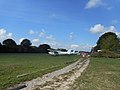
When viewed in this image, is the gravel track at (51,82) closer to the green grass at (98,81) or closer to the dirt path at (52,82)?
the dirt path at (52,82)

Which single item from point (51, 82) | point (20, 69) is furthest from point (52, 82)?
A: point (20, 69)

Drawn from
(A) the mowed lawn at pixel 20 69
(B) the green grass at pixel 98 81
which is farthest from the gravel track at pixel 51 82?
(A) the mowed lawn at pixel 20 69

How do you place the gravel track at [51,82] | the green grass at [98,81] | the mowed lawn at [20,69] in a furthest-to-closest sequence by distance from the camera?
the mowed lawn at [20,69] → the green grass at [98,81] → the gravel track at [51,82]

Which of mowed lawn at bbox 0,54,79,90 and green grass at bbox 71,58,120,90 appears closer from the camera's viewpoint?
green grass at bbox 71,58,120,90

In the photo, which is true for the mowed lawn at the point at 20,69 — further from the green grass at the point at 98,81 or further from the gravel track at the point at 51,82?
the green grass at the point at 98,81

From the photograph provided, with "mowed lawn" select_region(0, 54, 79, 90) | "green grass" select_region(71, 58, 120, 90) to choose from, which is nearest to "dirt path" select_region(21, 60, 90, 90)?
"green grass" select_region(71, 58, 120, 90)

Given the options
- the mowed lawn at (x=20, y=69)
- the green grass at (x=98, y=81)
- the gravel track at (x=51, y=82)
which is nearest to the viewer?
the gravel track at (x=51, y=82)

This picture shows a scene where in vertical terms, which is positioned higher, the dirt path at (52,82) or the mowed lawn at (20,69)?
the mowed lawn at (20,69)

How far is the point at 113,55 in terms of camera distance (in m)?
99.9

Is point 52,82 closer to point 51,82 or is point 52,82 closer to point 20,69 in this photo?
point 51,82

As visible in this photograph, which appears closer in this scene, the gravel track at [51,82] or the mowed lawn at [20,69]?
the gravel track at [51,82]

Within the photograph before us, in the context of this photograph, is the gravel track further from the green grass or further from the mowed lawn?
the mowed lawn

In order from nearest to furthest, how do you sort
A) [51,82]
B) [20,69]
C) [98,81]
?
[51,82] < [98,81] < [20,69]

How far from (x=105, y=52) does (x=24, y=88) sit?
295 feet
